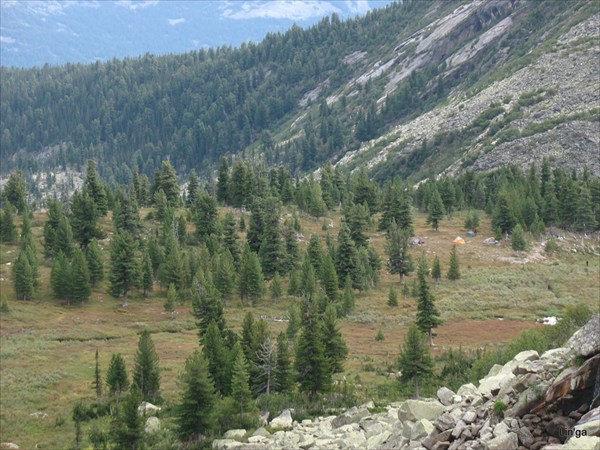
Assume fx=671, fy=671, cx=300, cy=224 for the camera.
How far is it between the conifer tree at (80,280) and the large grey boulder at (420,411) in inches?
2678

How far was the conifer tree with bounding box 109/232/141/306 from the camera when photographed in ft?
315

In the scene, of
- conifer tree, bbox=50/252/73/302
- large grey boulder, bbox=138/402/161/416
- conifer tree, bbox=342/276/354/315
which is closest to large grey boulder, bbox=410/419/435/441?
large grey boulder, bbox=138/402/161/416

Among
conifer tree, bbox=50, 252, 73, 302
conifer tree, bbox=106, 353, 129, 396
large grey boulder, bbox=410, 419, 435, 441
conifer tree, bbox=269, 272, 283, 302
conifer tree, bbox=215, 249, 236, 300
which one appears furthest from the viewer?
conifer tree, bbox=269, 272, 283, 302

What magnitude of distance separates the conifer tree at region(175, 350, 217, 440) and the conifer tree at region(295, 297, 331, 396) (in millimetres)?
10727

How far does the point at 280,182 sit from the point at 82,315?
78.3 m

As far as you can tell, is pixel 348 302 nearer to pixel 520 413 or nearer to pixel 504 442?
pixel 520 413

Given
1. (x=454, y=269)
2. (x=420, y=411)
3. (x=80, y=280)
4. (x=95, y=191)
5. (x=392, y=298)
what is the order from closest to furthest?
(x=420, y=411)
(x=80, y=280)
(x=392, y=298)
(x=454, y=269)
(x=95, y=191)

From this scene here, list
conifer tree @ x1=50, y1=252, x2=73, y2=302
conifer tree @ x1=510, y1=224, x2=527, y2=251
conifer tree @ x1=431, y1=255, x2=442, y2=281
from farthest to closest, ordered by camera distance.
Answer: conifer tree @ x1=510, y1=224, x2=527, y2=251 < conifer tree @ x1=431, y1=255, x2=442, y2=281 < conifer tree @ x1=50, y1=252, x2=73, y2=302

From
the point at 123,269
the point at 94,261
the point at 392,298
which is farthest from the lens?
the point at 94,261

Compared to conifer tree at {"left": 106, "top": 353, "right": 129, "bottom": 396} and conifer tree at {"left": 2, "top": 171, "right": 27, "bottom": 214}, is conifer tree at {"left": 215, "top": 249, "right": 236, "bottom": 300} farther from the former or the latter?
conifer tree at {"left": 2, "top": 171, "right": 27, "bottom": 214}

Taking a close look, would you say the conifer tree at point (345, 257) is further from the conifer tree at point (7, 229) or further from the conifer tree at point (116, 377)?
the conifer tree at point (7, 229)

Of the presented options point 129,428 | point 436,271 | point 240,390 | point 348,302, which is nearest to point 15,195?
point 348,302

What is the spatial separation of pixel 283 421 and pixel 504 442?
23808 millimetres

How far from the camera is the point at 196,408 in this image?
Answer: 45.9 meters
